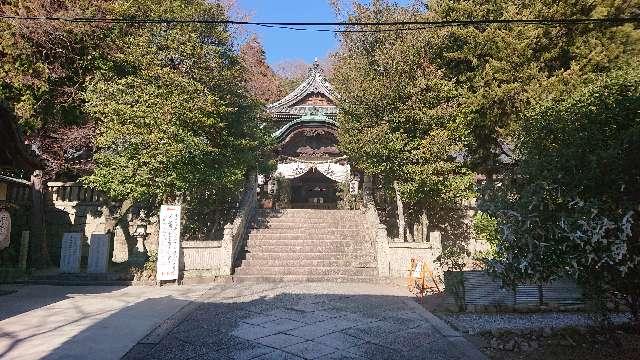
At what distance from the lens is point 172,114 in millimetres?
13266

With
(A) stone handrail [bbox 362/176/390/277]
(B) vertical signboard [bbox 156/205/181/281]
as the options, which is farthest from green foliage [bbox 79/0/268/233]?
(A) stone handrail [bbox 362/176/390/277]

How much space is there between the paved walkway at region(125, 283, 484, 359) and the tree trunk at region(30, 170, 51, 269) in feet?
28.0

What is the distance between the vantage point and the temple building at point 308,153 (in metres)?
23.3

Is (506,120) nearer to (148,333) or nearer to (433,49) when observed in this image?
(433,49)

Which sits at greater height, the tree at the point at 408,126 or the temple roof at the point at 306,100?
the temple roof at the point at 306,100

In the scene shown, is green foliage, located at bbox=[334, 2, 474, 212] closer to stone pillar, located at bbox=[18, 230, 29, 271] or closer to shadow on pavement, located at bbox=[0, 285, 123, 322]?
shadow on pavement, located at bbox=[0, 285, 123, 322]

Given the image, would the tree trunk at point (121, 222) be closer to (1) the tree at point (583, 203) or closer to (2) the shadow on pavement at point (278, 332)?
(2) the shadow on pavement at point (278, 332)

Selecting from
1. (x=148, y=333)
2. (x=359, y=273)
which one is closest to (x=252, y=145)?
(x=359, y=273)

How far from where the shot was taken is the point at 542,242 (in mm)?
5566

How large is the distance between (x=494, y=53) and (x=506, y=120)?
258 centimetres

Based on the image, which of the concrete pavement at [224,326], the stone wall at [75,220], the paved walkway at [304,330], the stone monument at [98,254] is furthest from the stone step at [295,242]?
the stone monument at [98,254]

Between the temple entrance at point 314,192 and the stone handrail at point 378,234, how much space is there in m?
7.96

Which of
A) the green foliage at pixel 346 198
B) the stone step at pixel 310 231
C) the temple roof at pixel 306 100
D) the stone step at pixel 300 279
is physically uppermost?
the temple roof at pixel 306 100

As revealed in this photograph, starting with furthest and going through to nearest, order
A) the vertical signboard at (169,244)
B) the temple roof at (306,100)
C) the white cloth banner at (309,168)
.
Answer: the temple roof at (306,100)
the white cloth banner at (309,168)
the vertical signboard at (169,244)
